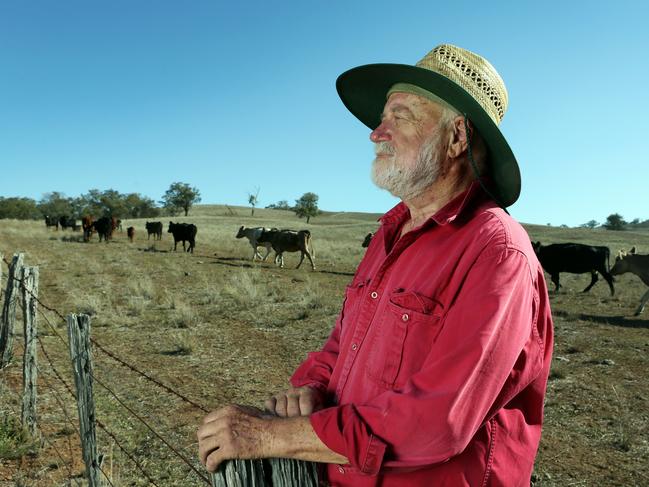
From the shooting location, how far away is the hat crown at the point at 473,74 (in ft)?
6.23

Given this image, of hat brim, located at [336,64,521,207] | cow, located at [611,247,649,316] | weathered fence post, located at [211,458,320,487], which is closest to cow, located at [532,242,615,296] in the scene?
cow, located at [611,247,649,316]

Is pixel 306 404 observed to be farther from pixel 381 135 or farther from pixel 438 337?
pixel 381 135

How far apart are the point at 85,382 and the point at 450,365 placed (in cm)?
276

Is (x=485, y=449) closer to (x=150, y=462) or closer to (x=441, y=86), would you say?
(x=441, y=86)

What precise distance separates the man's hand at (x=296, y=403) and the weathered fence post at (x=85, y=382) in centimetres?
195

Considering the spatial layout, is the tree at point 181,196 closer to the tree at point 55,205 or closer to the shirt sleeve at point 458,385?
the tree at point 55,205

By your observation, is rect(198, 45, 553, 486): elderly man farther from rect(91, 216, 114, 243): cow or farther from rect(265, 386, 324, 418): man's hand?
rect(91, 216, 114, 243): cow

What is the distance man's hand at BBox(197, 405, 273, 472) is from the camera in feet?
5.00

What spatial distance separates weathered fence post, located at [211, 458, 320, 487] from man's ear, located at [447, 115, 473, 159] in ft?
3.95

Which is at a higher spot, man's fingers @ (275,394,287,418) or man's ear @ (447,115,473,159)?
man's ear @ (447,115,473,159)

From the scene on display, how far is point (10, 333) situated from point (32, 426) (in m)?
2.22

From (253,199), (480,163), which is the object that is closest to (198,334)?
(480,163)

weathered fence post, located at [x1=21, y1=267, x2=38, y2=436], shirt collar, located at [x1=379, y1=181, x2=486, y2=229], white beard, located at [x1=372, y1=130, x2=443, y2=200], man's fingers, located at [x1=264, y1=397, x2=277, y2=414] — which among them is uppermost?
white beard, located at [x1=372, y1=130, x2=443, y2=200]

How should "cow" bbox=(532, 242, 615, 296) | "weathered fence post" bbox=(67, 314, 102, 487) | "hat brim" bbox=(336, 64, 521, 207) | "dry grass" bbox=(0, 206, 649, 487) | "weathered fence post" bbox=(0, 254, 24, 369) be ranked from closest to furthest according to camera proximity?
"hat brim" bbox=(336, 64, 521, 207)
"weathered fence post" bbox=(67, 314, 102, 487)
"dry grass" bbox=(0, 206, 649, 487)
"weathered fence post" bbox=(0, 254, 24, 369)
"cow" bbox=(532, 242, 615, 296)
